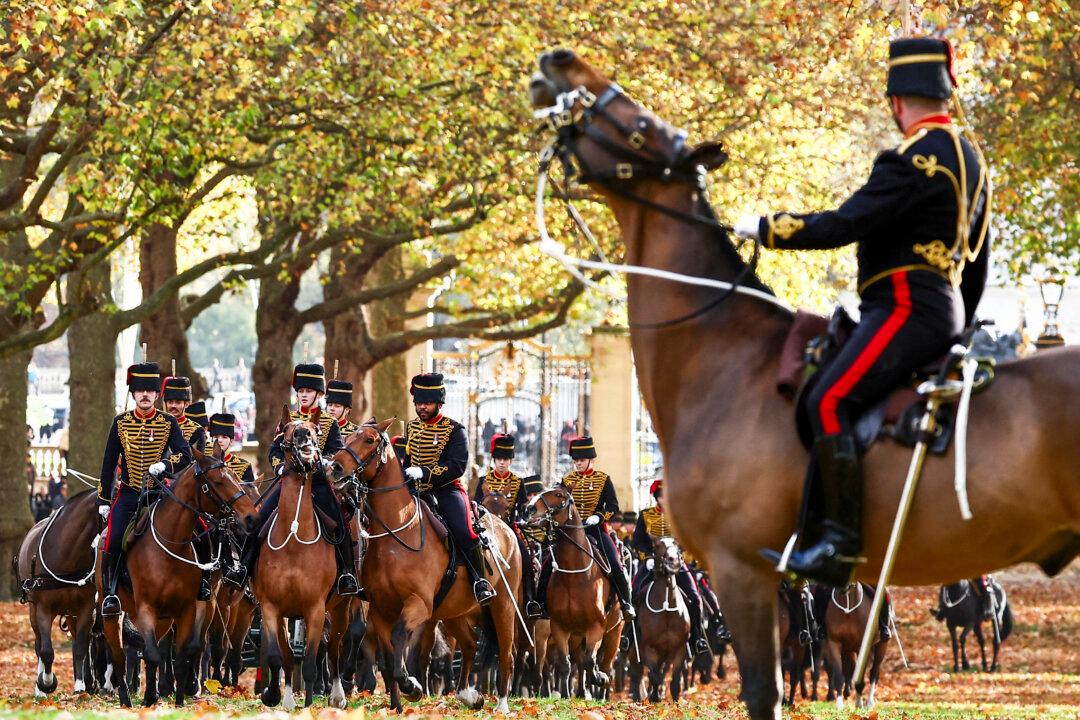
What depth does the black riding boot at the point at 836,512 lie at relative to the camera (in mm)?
6840

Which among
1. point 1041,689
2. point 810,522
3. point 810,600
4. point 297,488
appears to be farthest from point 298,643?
point 810,522

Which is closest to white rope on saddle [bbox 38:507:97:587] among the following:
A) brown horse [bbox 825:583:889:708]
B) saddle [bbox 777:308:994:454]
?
brown horse [bbox 825:583:889:708]

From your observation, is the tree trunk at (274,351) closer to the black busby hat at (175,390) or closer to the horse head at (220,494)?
the black busby hat at (175,390)

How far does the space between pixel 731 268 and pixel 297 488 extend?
25.2ft

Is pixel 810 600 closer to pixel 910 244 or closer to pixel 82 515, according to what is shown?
pixel 82 515

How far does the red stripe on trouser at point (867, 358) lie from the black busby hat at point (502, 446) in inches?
495

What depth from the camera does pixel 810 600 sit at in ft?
67.2

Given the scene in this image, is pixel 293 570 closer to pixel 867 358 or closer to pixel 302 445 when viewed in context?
pixel 302 445

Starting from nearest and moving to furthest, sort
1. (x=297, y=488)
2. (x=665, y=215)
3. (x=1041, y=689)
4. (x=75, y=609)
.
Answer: (x=665, y=215)
(x=297, y=488)
(x=75, y=609)
(x=1041, y=689)

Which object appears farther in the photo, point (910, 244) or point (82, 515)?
point (82, 515)

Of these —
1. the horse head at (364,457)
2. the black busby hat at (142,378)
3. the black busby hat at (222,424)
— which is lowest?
the horse head at (364,457)

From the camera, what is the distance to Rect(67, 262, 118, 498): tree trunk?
81.1ft

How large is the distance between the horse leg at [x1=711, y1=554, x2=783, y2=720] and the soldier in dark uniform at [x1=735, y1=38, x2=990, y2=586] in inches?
6.9

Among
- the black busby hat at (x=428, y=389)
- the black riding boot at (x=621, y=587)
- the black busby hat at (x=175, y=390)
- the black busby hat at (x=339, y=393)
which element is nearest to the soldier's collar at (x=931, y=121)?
the black busby hat at (x=428, y=389)
